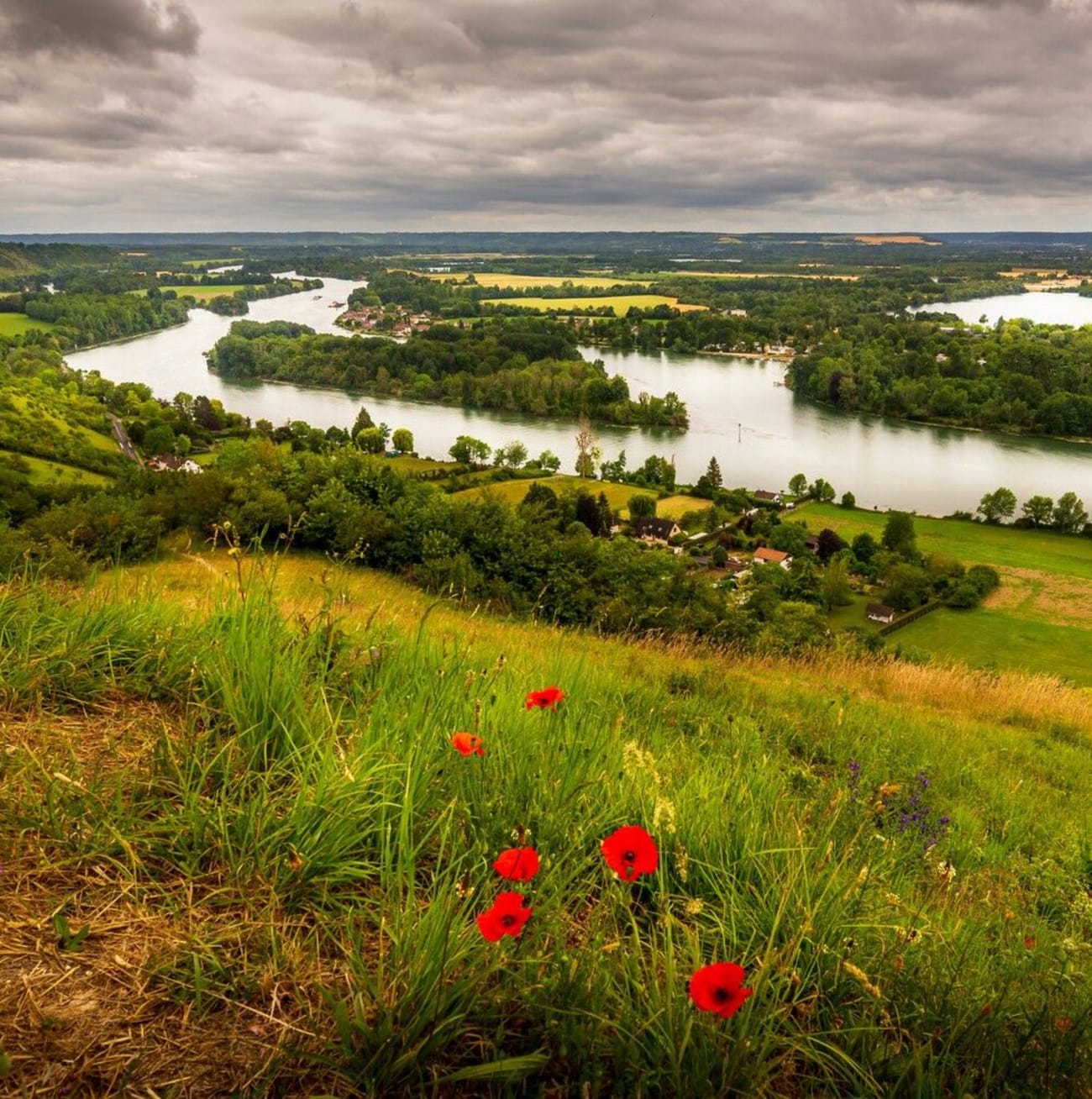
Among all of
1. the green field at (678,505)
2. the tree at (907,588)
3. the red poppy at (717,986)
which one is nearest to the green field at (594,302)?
the green field at (678,505)

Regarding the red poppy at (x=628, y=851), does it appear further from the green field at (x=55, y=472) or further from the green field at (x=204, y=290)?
the green field at (x=204, y=290)

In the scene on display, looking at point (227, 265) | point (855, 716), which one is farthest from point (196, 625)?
point (227, 265)

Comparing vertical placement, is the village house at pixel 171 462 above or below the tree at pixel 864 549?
above

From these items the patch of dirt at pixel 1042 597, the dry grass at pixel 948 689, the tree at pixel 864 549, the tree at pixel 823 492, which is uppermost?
the dry grass at pixel 948 689

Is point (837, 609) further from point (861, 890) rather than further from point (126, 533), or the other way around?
point (861, 890)

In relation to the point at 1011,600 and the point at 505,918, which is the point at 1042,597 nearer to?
the point at 1011,600

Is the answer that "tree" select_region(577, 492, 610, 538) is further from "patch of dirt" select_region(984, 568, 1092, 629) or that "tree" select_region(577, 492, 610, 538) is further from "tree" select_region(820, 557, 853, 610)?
"patch of dirt" select_region(984, 568, 1092, 629)

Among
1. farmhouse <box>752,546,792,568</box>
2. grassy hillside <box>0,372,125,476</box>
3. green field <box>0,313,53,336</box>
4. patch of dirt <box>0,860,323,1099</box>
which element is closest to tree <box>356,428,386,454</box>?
grassy hillside <box>0,372,125,476</box>
